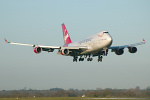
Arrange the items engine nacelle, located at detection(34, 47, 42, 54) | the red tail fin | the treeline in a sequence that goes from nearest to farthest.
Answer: the treeline, engine nacelle, located at detection(34, 47, 42, 54), the red tail fin

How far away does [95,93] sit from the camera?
74.3 meters

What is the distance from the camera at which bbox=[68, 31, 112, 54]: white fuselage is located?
70.4 m

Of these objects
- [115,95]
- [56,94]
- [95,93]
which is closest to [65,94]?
[56,94]

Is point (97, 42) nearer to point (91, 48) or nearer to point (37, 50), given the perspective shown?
point (91, 48)

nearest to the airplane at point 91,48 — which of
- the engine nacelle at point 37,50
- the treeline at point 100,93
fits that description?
the engine nacelle at point 37,50

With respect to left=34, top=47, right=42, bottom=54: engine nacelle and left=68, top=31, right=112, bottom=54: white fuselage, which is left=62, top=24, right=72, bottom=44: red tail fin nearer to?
left=68, top=31, right=112, bottom=54: white fuselage

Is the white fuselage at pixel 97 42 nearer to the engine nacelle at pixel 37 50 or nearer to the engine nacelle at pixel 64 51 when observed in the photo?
the engine nacelle at pixel 64 51

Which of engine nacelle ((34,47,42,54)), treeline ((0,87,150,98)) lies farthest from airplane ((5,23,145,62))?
treeline ((0,87,150,98))

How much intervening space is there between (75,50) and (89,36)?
4.51m

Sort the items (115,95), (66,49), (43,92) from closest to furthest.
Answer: (115,95) → (66,49) → (43,92)

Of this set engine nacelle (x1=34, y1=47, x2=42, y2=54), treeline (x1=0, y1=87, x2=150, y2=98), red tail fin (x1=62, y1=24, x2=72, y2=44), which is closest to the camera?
treeline (x1=0, y1=87, x2=150, y2=98)

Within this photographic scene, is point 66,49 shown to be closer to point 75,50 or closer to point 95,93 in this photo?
point 75,50

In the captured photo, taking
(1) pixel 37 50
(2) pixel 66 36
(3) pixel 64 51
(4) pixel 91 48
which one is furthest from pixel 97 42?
(2) pixel 66 36

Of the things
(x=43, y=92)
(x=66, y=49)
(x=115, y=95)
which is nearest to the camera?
(x=115, y=95)
